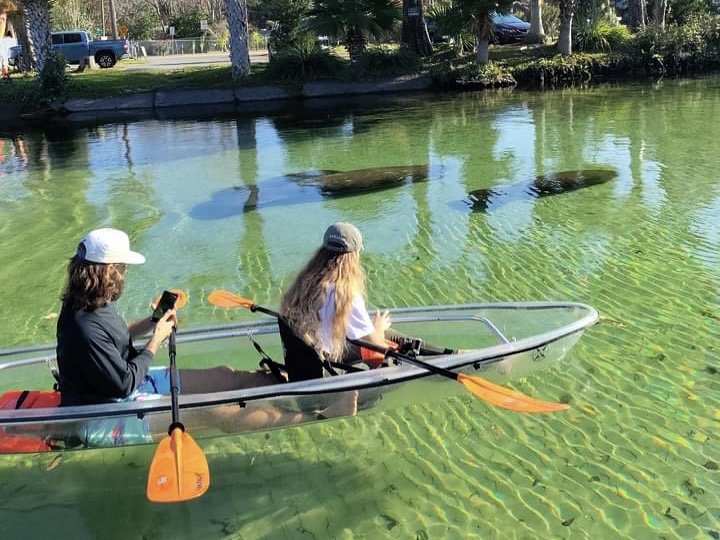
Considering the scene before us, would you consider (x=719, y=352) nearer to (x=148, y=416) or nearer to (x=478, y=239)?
(x=478, y=239)

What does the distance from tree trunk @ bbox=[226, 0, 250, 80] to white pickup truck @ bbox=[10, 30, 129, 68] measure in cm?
1053

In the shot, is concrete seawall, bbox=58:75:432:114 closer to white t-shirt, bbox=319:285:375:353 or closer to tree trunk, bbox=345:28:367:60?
tree trunk, bbox=345:28:367:60

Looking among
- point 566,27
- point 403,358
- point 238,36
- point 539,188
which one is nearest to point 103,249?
point 403,358

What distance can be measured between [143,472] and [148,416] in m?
0.79

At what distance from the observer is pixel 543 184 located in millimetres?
11047

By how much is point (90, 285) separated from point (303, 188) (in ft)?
28.4

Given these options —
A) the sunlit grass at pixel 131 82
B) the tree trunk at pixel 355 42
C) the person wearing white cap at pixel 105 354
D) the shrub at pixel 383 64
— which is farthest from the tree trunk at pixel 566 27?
the person wearing white cap at pixel 105 354

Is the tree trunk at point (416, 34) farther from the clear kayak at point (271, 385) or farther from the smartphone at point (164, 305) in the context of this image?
the smartphone at point (164, 305)

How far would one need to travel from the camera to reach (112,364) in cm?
355

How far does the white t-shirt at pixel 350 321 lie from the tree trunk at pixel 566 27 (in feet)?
85.3

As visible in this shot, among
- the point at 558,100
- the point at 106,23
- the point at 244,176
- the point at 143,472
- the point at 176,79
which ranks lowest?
the point at 143,472

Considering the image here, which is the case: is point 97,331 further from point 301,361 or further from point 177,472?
point 301,361

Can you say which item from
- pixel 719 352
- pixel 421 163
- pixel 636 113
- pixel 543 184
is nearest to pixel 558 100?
pixel 636 113

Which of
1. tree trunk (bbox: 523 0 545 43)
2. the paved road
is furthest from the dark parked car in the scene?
the paved road
